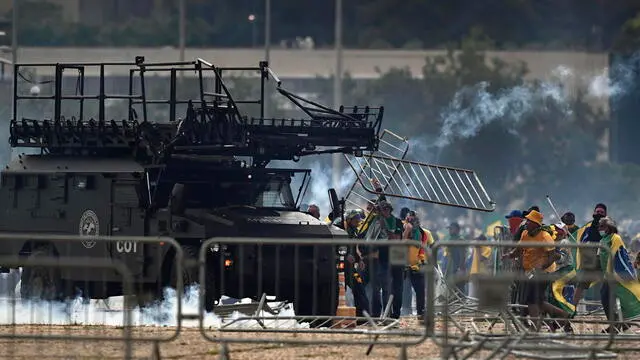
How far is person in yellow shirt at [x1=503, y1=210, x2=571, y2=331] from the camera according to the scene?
1633 cm

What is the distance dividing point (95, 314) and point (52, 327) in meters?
1.08

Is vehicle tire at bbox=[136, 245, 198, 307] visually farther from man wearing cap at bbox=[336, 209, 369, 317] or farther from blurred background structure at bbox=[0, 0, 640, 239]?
blurred background structure at bbox=[0, 0, 640, 239]

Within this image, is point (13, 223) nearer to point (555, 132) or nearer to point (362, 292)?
point (362, 292)

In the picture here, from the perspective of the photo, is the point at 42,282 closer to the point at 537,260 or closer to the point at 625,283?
the point at 537,260

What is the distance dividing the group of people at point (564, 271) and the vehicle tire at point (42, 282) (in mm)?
4281

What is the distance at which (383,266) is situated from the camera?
62.2 feet

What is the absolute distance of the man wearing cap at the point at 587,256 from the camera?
1457 centimetres

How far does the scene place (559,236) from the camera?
2073cm

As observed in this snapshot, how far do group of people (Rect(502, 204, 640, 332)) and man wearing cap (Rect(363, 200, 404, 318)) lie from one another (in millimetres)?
1351

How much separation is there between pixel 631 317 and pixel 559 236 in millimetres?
2293

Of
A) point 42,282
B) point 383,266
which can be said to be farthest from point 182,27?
point 42,282

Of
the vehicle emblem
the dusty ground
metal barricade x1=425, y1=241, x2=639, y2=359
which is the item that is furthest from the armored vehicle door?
metal barricade x1=425, y1=241, x2=639, y2=359

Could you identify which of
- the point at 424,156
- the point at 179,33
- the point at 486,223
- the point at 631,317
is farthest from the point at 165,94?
the point at 631,317

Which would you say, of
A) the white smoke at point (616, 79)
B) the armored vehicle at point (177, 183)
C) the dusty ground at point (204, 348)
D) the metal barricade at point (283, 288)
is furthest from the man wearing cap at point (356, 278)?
the white smoke at point (616, 79)
